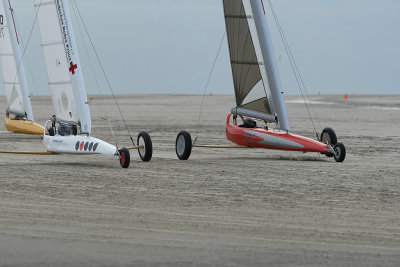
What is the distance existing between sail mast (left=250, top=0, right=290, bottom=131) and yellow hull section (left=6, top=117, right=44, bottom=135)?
25.6 ft

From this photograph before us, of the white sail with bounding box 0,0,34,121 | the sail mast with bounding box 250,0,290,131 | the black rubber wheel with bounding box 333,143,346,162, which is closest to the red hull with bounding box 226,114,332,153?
the black rubber wheel with bounding box 333,143,346,162

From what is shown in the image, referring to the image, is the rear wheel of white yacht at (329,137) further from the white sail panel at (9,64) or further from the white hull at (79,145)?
the white sail panel at (9,64)

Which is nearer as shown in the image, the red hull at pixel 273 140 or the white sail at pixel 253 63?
the red hull at pixel 273 140

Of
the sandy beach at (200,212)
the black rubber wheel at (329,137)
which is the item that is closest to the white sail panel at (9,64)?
the sandy beach at (200,212)

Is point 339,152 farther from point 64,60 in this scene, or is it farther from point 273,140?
point 64,60

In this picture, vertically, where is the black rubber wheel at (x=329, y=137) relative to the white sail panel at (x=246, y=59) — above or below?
below

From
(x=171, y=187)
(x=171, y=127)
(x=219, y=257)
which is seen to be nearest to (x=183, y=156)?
(x=171, y=187)

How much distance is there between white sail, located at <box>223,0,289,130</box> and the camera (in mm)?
16672

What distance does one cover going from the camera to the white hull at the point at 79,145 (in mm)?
13828

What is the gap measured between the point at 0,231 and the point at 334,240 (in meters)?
3.05

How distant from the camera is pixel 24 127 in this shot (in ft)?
73.7

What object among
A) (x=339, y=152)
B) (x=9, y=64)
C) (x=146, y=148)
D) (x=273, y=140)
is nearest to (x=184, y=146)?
(x=146, y=148)

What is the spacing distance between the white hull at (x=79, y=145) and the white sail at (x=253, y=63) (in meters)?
4.04

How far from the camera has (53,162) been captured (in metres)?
14.8
